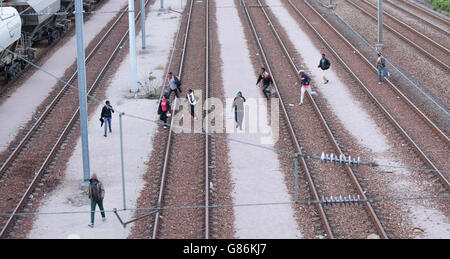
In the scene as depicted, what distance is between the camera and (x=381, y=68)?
28.4 m

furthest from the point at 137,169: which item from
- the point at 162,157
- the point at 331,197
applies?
the point at 331,197

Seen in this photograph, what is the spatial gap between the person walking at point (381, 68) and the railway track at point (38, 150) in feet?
38.6

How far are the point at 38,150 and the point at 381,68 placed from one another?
46.7 ft

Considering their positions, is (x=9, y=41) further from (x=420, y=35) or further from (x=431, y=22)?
(x=431, y=22)

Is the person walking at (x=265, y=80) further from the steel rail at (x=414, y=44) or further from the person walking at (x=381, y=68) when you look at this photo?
the steel rail at (x=414, y=44)

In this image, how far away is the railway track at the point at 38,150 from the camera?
18.5m

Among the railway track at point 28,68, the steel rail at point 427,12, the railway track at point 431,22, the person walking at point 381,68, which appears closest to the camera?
the person walking at point 381,68

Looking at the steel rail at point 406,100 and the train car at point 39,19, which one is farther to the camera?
the train car at point 39,19

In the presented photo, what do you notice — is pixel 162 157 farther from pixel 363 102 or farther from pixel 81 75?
pixel 363 102

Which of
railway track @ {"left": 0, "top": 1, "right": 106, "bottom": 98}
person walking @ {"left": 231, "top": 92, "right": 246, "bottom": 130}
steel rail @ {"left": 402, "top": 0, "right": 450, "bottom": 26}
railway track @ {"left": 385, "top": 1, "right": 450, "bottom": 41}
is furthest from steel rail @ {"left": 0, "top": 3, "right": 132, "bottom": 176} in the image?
steel rail @ {"left": 402, "top": 0, "right": 450, "bottom": 26}

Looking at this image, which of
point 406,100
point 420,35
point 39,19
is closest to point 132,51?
point 39,19

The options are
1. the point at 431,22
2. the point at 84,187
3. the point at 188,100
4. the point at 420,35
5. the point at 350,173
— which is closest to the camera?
the point at 84,187

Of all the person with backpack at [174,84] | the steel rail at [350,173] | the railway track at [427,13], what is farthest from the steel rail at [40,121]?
the railway track at [427,13]
